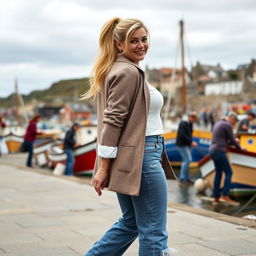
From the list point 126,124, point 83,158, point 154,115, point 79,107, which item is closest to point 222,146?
point 154,115

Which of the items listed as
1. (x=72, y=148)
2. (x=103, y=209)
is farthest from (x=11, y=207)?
(x=72, y=148)

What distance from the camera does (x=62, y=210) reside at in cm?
793

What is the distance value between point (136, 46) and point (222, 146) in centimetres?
714

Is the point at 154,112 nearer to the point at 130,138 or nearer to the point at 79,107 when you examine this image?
the point at 130,138

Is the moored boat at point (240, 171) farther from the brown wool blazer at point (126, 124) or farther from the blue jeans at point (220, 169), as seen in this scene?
the brown wool blazer at point (126, 124)

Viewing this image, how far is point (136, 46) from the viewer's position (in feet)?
11.4

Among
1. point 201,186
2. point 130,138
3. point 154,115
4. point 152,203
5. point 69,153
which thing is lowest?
point 201,186

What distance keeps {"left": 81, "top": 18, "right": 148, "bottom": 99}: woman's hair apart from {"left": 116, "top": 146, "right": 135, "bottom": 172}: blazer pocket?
50 cm

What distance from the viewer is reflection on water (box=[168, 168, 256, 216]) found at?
10172 millimetres

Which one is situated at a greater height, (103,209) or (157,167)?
(157,167)

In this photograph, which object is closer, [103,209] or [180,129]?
[103,209]

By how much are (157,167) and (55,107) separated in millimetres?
172707

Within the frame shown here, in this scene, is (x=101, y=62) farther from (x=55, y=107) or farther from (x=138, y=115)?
(x=55, y=107)

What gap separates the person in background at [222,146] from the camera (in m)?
10.2
